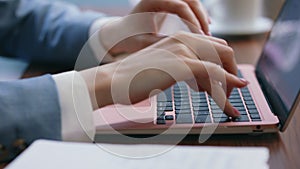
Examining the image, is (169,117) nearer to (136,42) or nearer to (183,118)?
(183,118)

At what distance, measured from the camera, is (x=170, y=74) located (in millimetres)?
691

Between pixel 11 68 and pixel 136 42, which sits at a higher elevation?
pixel 136 42

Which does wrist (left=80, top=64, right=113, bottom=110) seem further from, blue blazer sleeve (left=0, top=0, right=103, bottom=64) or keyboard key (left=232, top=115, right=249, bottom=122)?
blue blazer sleeve (left=0, top=0, right=103, bottom=64)

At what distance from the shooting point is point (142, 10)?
0.94 m

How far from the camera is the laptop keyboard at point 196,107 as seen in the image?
676 mm

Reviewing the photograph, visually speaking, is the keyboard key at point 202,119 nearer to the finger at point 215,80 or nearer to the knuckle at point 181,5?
the finger at point 215,80

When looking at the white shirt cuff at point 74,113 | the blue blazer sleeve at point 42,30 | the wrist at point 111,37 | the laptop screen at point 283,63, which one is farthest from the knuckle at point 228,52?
the blue blazer sleeve at point 42,30

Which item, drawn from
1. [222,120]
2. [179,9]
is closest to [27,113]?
[222,120]

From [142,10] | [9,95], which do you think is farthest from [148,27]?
[9,95]

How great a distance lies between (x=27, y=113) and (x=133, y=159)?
0.16m

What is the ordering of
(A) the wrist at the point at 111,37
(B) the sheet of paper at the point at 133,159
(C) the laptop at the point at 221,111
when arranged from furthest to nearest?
1. (A) the wrist at the point at 111,37
2. (C) the laptop at the point at 221,111
3. (B) the sheet of paper at the point at 133,159

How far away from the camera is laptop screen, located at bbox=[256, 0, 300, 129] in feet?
2.31

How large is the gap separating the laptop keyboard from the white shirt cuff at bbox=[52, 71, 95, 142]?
0.32 ft

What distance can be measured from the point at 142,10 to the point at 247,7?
1.26ft
